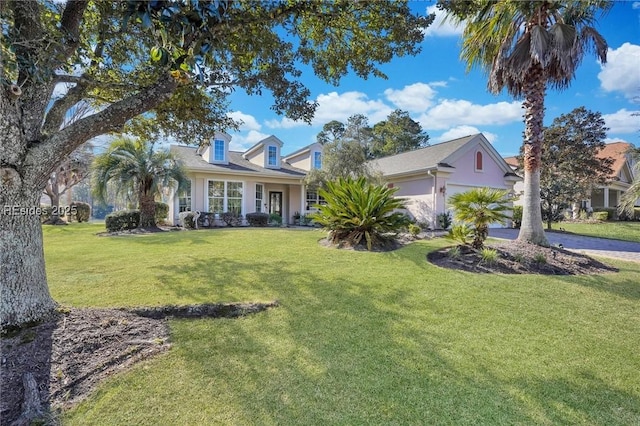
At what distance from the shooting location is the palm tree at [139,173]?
492 inches

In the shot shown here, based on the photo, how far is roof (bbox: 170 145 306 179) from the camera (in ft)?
52.4

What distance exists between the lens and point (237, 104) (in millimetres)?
6914

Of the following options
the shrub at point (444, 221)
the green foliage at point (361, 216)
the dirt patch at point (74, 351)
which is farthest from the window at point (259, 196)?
the dirt patch at point (74, 351)

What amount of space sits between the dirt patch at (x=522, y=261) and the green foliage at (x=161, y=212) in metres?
14.0

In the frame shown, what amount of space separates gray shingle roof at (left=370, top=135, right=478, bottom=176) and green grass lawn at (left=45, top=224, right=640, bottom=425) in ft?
34.4

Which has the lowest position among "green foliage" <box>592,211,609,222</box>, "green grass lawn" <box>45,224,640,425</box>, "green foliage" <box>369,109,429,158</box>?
"green grass lawn" <box>45,224,640,425</box>

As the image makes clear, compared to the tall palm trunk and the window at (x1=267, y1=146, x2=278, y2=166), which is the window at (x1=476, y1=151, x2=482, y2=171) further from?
the window at (x1=267, y1=146, x2=278, y2=166)

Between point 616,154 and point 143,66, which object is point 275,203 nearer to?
point 143,66

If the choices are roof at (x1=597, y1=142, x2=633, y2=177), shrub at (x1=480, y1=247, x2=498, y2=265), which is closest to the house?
shrub at (x1=480, y1=247, x2=498, y2=265)

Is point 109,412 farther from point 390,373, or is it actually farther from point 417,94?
point 417,94

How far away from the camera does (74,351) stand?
2893 mm

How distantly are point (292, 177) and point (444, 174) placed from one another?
8.31m

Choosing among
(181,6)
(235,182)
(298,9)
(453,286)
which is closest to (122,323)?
(181,6)

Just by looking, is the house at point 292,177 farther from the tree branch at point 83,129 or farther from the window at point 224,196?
the tree branch at point 83,129
